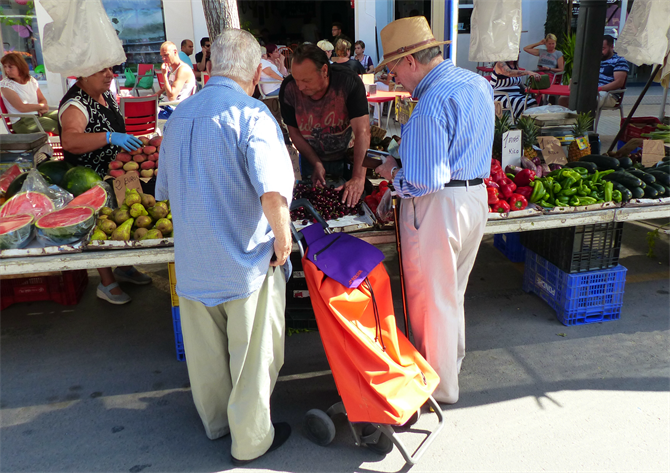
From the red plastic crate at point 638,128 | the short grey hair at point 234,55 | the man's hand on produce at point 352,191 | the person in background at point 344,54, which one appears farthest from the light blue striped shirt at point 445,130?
the person in background at point 344,54

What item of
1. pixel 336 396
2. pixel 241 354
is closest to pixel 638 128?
pixel 336 396

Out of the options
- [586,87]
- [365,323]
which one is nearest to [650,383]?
[365,323]

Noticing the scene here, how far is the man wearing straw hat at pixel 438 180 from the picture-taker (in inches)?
96.7

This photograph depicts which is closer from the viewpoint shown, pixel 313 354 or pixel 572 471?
pixel 572 471

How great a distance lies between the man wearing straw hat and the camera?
8.05 ft

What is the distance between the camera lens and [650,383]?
3.18 m

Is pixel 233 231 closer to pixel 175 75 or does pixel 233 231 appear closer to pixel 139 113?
pixel 139 113

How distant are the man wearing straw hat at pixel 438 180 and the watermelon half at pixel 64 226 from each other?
5.90 feet

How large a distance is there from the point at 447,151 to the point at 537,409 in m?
1.60

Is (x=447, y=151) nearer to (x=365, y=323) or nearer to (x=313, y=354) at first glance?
(x=365, y=323)

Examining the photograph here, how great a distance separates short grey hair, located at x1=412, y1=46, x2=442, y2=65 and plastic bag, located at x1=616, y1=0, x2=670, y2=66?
11.5ft

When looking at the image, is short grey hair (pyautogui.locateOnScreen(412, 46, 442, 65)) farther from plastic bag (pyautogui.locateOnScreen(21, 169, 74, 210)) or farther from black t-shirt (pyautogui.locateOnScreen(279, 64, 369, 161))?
plastic bag (pyautogui.locateOnScreen(21, 169, 74, 210))

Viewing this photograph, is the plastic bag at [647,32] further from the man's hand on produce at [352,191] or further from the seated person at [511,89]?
the seated person at [511,89]

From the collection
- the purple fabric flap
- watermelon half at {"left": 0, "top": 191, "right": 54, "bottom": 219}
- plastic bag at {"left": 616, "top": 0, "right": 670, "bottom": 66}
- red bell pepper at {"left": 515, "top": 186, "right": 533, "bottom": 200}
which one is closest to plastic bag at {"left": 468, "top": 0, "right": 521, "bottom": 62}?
plastic bag at {"left": 616, "top": 0, "right": 670, "bottom": 66}
